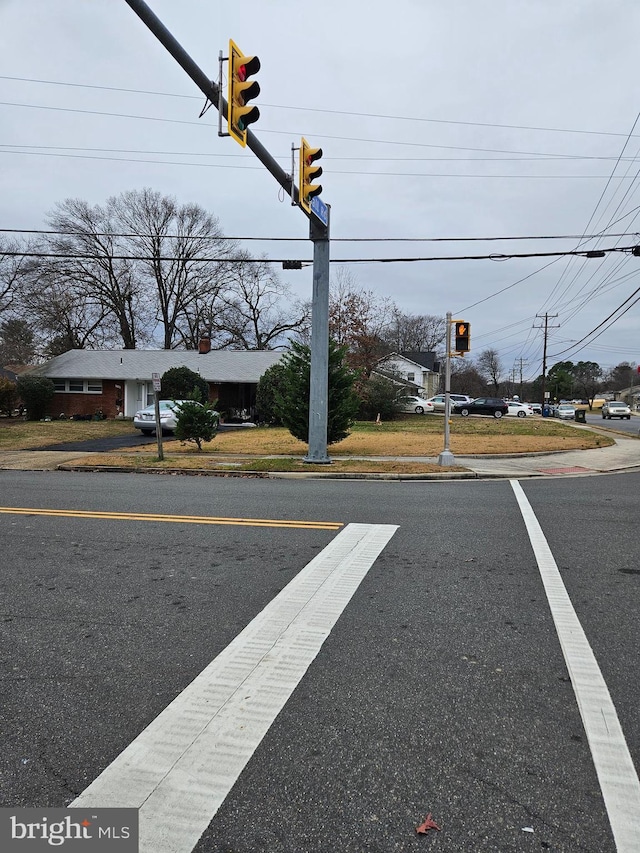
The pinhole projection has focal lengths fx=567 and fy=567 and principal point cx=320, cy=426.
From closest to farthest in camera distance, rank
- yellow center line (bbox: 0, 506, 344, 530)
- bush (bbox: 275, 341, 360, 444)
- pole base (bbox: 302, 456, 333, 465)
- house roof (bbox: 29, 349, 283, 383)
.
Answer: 1. yellow center line (bbox: 0, 506, 344, 530)
2. pole base (bbox: 302, 456, 333, 465)
3. bush (bbox: 275, 341, 360, 444)
4. house roof (bbox: 29, 349, 283, 383)

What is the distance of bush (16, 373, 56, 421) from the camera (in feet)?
104

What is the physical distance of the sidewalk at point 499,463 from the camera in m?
12.9

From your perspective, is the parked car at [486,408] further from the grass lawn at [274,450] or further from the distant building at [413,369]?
the grass lawn at [274,450]

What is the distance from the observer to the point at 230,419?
33.9 meters

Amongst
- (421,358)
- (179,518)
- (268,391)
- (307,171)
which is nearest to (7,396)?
(268,391)

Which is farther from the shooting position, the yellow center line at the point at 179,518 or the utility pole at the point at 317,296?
the utility pole at the point at 317,296

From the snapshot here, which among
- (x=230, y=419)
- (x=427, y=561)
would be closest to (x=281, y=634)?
(x=427, y=561)

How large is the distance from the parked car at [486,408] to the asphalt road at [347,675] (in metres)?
39.6

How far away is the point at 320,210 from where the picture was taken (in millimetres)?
13344

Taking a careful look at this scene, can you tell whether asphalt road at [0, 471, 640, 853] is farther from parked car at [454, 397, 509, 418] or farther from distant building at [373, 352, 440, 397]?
distant building at [373, 352, 440, 397]

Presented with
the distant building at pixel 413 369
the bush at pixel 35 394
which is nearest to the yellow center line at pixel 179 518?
the bush at pixel 35 394

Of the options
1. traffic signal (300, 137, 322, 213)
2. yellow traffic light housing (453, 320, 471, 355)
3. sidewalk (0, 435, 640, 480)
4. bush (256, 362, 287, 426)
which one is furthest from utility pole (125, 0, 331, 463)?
bush (256, 362, 287, 426)

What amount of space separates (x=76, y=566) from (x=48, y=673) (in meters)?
2.17

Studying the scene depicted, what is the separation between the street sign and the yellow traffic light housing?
410cm
